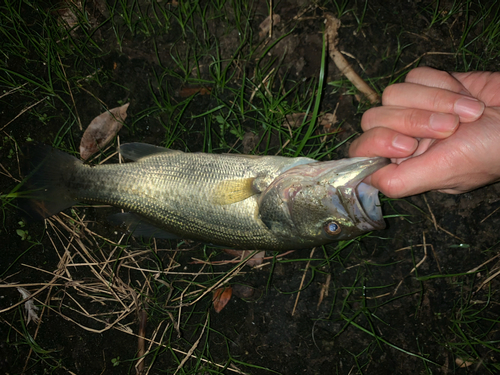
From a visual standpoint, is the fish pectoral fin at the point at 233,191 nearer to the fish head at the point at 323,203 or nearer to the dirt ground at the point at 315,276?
the fish head at the point at 323,203

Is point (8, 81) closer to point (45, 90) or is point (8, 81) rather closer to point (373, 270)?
point (45, 90)

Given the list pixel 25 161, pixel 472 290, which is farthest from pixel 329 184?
pixel 25 161

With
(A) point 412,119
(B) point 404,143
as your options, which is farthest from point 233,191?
(A) point 412,119

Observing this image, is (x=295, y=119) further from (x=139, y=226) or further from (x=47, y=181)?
(x=47, y=181)

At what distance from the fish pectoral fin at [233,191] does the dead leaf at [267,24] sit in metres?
1.75

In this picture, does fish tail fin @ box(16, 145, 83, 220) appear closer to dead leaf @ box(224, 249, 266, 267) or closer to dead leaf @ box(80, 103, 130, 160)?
A: dead leaf @ box(80, 103, 130, 160)

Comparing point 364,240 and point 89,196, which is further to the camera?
point 364,240

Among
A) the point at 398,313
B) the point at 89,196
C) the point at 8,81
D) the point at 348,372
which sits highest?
the point at 8,81

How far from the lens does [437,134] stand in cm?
231

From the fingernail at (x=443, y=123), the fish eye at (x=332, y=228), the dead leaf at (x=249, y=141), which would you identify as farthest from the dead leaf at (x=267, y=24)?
the fish eye at (x=332, y=228)

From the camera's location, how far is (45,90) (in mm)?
3535

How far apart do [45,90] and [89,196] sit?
1.55 m

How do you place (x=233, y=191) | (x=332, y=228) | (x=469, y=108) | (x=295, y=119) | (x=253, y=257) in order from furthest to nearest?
1. (x=253, y=257)
2. (x=295, y=119)
3. (x=233, y=191)
4. (x=332, y=228)
5. (x=469, y=108)

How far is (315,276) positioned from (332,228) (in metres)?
1.09
